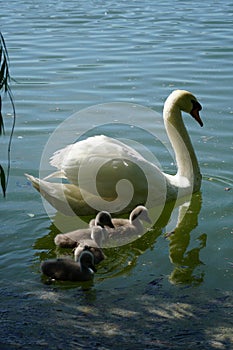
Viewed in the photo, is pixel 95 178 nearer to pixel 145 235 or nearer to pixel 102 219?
pixel 102 219

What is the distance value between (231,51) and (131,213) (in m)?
7.88

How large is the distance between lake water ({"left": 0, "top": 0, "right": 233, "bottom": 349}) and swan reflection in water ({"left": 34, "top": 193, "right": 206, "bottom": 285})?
0.05ft

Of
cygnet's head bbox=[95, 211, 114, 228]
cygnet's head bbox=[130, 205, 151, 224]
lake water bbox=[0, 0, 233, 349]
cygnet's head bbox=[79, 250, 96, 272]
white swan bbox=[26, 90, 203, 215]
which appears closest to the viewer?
lake water bbox=[0, 0, 233, 349]

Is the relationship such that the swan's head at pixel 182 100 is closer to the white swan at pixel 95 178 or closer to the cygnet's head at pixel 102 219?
the white swan at pixel 95 178

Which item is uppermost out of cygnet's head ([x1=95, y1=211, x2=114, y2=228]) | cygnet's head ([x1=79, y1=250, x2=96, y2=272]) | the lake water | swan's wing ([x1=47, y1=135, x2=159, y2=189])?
swan's wing ([x1=47, y1=135, x2=159, y2=189])

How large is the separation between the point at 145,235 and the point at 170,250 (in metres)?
0.42

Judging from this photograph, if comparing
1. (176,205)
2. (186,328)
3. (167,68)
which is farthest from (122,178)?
(167,68)

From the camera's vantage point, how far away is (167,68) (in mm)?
12898

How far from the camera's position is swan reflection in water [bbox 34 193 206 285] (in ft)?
20.0

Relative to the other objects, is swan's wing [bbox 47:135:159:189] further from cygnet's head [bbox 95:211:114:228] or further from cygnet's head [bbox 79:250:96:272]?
cygnet's head [bbox 79:250:96:272]

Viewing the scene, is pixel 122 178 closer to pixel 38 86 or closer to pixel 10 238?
pixel 10 238

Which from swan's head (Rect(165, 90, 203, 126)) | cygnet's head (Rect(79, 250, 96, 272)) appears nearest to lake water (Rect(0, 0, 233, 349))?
cygnet's head (Rect(79, 250, 96, 272))

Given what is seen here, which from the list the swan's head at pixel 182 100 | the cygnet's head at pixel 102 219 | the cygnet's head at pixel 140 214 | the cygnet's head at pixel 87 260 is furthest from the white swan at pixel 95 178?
the cygnet's head at pixel 87 260

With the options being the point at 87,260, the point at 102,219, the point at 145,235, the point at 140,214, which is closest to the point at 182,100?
the point at 140,214
